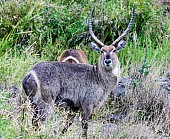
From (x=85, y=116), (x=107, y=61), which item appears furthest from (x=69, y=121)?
(x=107, y=61)

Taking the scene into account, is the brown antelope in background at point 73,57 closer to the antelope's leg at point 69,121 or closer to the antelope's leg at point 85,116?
the antelope's leg at point 69,121

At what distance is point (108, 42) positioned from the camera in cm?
1166

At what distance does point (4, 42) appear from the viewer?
10852 millimetres

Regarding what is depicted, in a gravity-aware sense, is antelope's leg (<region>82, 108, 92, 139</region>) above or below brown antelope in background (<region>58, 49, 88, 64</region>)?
below

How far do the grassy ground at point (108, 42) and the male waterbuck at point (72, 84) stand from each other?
13.7 inches

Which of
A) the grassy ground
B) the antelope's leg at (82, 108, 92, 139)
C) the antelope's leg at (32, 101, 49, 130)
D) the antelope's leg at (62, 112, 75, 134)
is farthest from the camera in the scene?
the grassy ground

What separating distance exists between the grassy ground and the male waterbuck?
35 cm

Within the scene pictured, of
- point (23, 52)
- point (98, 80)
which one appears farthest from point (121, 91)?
point (23, 52)

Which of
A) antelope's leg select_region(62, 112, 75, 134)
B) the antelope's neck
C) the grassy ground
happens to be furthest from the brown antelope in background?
antelope's leg select_region(62, 112, 75, 134)

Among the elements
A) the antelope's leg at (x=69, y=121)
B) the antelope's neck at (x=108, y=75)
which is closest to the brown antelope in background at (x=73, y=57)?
the antelope's neck at (x=108, y=75)

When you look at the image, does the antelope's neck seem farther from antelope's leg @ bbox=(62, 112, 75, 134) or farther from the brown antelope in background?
the brown antelope in background

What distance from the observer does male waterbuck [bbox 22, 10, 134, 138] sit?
24.3 feet

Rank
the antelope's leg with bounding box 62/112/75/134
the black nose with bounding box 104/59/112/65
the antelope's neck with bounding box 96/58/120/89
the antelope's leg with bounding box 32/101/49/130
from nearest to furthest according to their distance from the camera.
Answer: the antelope's leg with bounding box 32/101/49/130, the antelope's leg with bounding box 62/112/75/134, the black nose with bounding box 104/59/112/65, the antelope's neck with bounding box 96/58/120/89

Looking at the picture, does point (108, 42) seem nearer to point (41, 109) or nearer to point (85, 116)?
point (85, 116)
